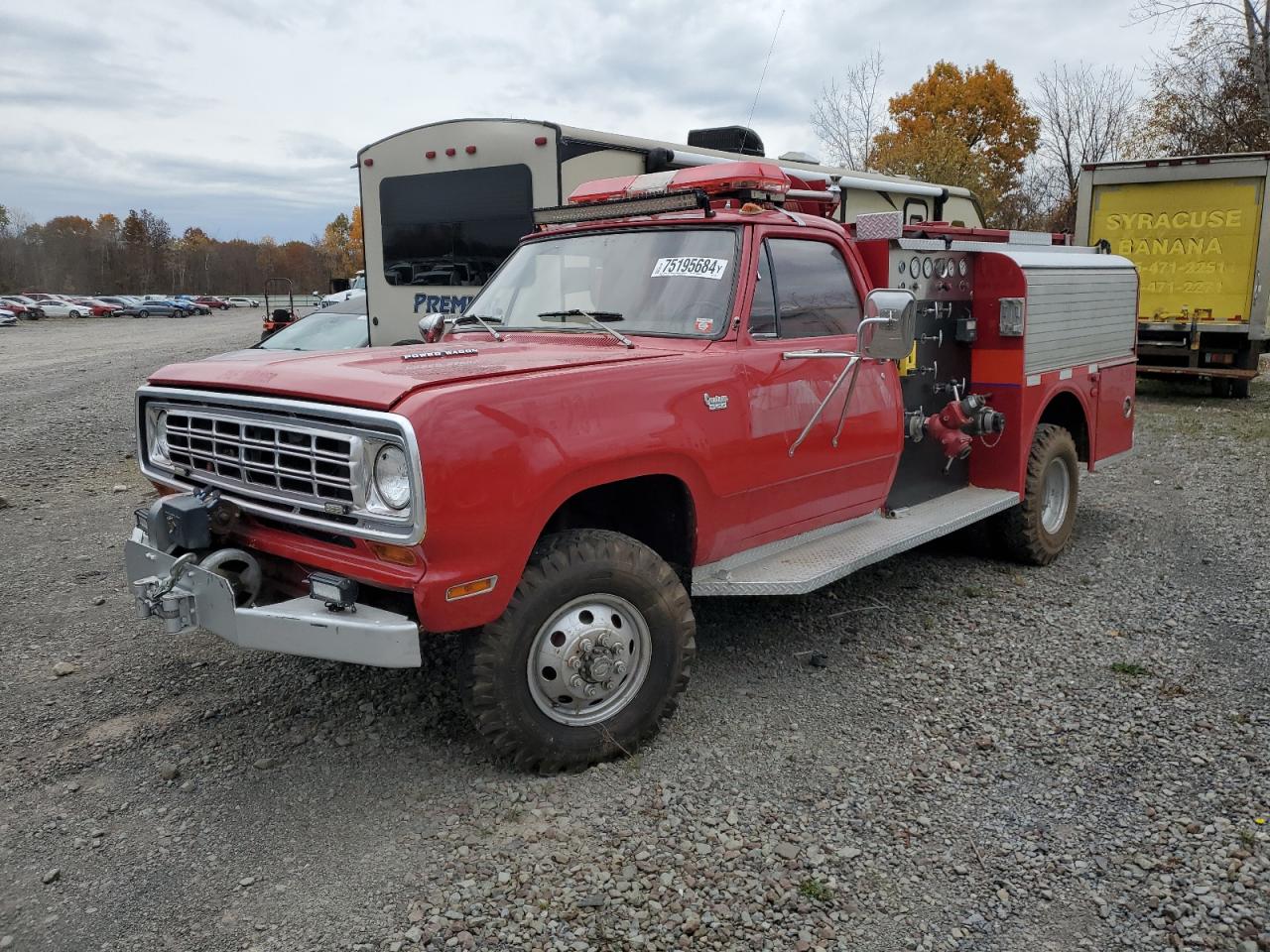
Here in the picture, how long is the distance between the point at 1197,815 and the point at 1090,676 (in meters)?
1.23

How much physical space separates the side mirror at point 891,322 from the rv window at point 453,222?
4.96 m

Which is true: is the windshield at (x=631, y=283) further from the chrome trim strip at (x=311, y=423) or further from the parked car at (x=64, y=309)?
the parked car at (x=64, y=309)

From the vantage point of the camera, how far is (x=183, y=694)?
4484mm

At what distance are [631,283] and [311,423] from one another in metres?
1.78

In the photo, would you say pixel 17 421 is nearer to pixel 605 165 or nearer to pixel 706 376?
pixel 605 165

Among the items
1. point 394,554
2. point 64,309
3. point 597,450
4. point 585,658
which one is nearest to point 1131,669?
point 585,658

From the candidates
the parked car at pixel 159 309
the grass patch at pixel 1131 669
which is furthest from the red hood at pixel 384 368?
the parked car at pixel 159 309

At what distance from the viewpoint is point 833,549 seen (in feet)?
15.6

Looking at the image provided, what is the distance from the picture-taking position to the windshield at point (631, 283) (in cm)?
440

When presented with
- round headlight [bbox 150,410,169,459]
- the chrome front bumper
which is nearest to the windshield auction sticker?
the chrome front bumper

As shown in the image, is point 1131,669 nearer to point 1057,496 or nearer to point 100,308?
point 1057,496

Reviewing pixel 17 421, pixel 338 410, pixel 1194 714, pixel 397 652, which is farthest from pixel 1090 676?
pixel 17 421

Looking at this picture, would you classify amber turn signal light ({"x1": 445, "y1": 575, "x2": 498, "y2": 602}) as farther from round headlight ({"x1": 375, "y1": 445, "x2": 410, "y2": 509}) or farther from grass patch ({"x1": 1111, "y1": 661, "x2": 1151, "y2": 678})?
grass patch ({"x1": 1111, "y1": 661, "x2": 1151, "y2": 678})

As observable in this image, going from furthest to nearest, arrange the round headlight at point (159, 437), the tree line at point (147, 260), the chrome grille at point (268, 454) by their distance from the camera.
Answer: the tree line at point (147, 260) → the round headlight at point (159, 437) → the chrome grille at point (268, 454)
